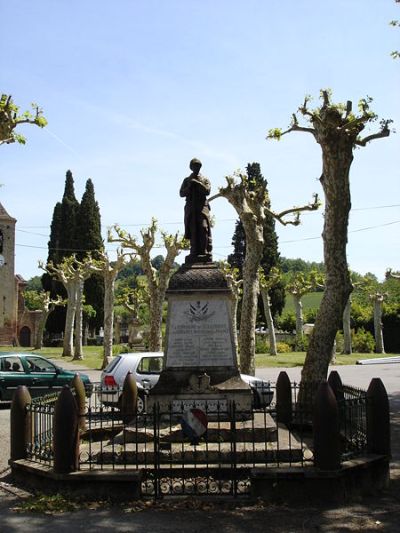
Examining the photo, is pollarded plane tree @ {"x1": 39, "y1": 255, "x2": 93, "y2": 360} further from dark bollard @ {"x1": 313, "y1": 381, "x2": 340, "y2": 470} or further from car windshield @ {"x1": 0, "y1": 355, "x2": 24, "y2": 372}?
dark bollard @ {"x1": 313, "y1": 381, "x2": 340, "y2": 470}

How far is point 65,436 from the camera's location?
7809mm

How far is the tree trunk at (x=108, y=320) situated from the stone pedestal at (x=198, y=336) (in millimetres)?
23584

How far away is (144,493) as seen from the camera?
7.73 m

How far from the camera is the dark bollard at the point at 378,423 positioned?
27.7 ft

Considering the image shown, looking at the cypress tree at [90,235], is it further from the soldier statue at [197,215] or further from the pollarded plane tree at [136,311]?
the soldier statue at [197,215]

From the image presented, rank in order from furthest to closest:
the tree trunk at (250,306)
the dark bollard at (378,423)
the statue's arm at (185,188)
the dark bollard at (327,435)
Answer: the tree trunk at (250,306), the statue's arm at (185,188), the dark bollard at (378,423), the dark bollard at (327,435)

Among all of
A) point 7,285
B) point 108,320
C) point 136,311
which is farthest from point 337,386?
point 7,285

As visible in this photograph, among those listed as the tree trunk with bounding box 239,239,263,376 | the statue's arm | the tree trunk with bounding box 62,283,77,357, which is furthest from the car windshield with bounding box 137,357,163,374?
the tree trunk with bounding box 62,283,77,357

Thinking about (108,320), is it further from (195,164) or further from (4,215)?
(4,215)

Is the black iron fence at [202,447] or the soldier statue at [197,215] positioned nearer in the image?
the black iron fence at [202,447]

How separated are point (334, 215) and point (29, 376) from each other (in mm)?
9480

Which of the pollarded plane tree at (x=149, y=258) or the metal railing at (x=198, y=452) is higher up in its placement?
the pollarded plane tree at (x=149, y=258)

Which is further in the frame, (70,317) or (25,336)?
(25,336)

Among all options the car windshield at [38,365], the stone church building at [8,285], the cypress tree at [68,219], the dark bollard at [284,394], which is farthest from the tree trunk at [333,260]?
the cypress tree at [68,219]
